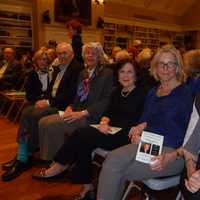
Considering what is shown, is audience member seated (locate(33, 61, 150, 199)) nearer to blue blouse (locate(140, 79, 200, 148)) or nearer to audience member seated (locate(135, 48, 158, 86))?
audience member seated (locate(135, 48, 158, 86))

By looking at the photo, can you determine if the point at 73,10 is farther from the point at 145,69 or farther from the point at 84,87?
the point at 84,87

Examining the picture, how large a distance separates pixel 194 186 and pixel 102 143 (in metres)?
1.01

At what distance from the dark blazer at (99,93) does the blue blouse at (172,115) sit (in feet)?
2.50

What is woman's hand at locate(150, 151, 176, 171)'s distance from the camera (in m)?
2.00

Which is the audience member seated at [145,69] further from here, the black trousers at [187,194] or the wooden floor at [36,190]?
the black trousers at [187,194]

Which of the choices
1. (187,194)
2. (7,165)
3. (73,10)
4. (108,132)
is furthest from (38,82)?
(73,10)

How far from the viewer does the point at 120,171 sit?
208 cm

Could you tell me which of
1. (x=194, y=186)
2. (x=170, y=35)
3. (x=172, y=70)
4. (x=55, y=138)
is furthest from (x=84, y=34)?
(x=194, y=186)

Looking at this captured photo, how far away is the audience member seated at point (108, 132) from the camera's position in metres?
2.54

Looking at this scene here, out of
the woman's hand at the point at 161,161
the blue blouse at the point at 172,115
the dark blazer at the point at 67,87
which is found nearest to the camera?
the woman's hand at the point at 161,161

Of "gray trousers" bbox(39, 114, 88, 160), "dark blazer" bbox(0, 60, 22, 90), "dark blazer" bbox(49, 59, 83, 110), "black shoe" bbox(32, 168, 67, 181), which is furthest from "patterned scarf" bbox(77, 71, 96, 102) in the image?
"dark blazer" bbox(0, 60, 22, 90)

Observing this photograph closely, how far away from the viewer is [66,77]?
137 inches

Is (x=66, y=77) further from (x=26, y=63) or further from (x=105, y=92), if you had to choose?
(x=26, y=63)

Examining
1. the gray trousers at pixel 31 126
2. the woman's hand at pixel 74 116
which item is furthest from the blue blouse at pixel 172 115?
the gray trousers at pixel 31 126
